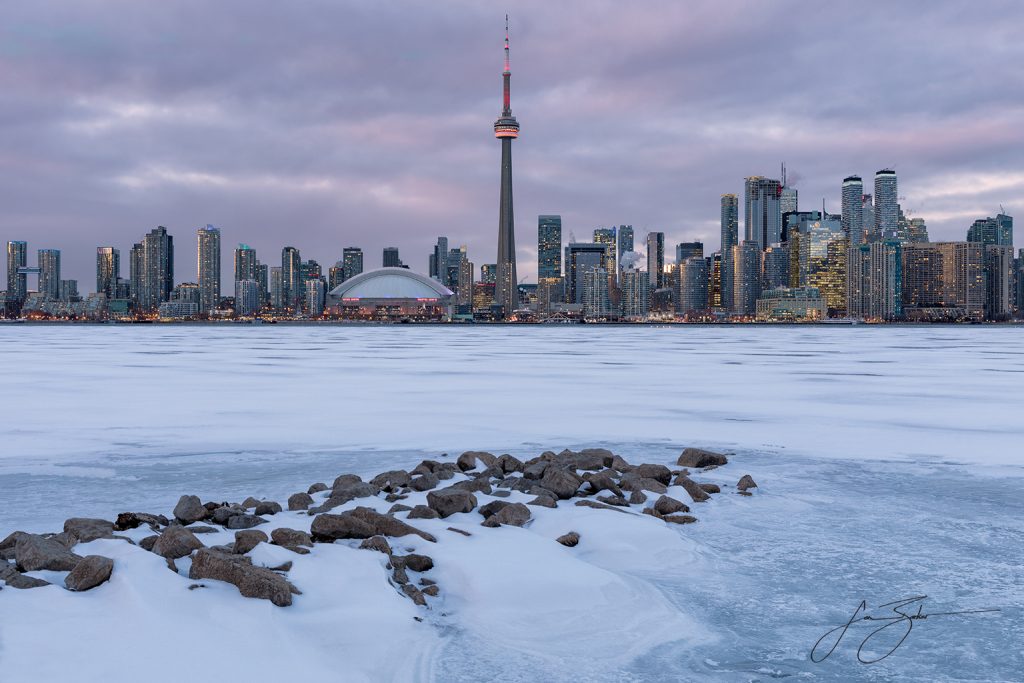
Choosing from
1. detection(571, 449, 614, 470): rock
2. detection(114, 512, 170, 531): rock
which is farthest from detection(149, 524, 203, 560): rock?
detection(571, 449, 614, 470): rock

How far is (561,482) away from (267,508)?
3649 mm

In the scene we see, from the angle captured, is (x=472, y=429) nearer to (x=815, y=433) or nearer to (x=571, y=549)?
(x=815, y=433)

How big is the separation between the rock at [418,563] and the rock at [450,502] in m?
1.87

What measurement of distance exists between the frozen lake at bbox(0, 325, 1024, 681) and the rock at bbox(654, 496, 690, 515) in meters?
0.51

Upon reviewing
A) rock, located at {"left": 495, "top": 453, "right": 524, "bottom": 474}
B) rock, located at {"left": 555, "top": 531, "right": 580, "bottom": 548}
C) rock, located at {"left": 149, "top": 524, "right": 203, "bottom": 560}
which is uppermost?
rock, located at {"left": 149, "top": 524, "right": 203, "bottom": 560}

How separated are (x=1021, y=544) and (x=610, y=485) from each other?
4608mm

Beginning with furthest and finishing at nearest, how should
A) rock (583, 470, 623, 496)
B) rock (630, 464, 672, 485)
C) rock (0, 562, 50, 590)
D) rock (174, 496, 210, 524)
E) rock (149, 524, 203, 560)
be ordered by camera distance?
rock (630, 464, 672, 485) → rock (583, 470, 623, 496) → rock (174, 496, 210, 524) → rock (149, 524, 203, 560) → rock (0, 562, 50, 590)

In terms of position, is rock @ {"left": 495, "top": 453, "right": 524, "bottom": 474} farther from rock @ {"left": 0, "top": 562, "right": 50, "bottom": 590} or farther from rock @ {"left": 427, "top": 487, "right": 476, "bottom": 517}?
rock @ {"left": 0, "top": 562, "right": 50, "bottom": 590}

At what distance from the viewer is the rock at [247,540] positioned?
25.4 feet

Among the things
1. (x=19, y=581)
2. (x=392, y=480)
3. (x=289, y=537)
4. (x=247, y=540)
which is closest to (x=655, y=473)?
(x=392, y=480)

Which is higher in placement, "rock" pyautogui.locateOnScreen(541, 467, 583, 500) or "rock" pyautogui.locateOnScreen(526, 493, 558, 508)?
"rock" pyautogui.locateOnScreen(541, 467, 583, 500)

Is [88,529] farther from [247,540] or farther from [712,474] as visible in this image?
[712,474]

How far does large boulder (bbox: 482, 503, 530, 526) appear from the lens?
9.33 metres

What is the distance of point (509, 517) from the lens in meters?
9.49
